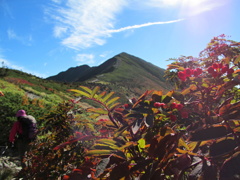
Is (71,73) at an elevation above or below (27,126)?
above

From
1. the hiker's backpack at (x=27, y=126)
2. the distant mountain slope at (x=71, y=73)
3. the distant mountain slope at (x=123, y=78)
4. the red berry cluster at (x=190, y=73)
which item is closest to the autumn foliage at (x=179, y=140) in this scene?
the red berry cluster at (x=190, y=73)

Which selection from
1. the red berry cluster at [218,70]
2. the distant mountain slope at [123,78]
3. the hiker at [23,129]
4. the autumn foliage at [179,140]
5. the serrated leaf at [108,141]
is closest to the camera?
the autumn foliage at [179,140]

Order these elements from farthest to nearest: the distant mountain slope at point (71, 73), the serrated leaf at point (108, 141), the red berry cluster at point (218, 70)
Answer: the distant mountain slope at point (71, 73) < the red berry cluster at point (218, 70) < the serrated leaf at point (108, 141)

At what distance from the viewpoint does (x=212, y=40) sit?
2.61 m

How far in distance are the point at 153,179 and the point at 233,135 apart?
0.31 metres

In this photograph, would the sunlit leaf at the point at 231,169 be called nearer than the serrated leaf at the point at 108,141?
Yes

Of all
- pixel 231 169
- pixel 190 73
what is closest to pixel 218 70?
pixel 190 73

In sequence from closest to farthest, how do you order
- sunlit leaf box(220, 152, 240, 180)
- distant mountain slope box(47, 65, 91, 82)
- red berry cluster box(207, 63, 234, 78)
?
sunlit leaf box(220, 152, 240, 180), red berry cluster box(207, 63, 234, 78), distant mountain slope box(47, 65, 91, 82)

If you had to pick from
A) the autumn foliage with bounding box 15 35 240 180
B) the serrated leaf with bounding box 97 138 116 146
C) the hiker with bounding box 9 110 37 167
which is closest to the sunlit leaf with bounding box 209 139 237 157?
the autumn foliage with bounding box 15 35 240 180

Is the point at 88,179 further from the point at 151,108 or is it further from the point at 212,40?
the point at 212,40

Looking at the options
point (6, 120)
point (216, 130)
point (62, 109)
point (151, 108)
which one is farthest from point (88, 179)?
point (6, 120)

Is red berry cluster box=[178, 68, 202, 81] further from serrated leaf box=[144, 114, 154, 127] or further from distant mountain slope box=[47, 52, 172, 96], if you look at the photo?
distant mountain slope box=[47, 52, 172, 96]

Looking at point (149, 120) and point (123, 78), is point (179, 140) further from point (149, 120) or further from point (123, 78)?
point (123, 78)

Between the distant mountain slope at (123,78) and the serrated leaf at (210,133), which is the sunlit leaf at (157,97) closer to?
the serrated leaf at (210,133)
